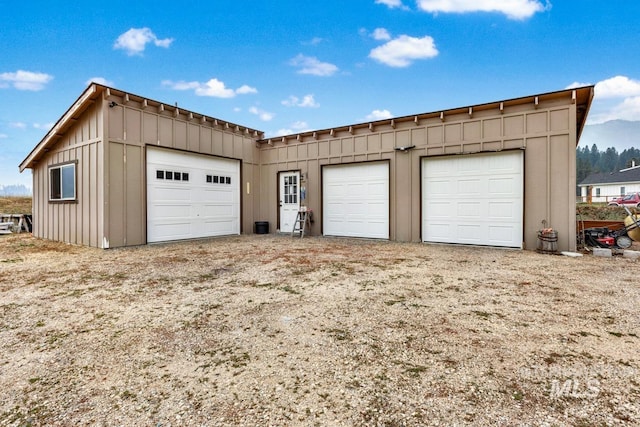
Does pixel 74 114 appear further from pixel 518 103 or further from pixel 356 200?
pixel 518 103

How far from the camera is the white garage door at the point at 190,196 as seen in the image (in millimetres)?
7875

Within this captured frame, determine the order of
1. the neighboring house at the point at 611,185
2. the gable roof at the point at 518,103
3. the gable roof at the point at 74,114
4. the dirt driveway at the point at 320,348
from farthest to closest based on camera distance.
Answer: the neighboring house at the point at 611,185 < the gable roof at the point at 74,114 < the gable roof at the point at 518,103 < the dirt driveway at the point at 320,348

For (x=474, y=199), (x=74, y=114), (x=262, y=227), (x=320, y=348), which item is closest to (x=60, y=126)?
(x=74, y=114)

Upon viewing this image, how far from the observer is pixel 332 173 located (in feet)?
30.7

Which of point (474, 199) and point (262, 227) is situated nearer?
point (474, 199)

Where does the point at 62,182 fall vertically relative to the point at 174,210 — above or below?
above

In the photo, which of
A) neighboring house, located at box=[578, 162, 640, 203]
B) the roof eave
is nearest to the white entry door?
the roof eave

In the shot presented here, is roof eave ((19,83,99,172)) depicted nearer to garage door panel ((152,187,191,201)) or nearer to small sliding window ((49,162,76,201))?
small sliding window ((49,162,76,201))

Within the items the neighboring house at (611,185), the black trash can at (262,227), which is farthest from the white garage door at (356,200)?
the neighboring house at (611,185)

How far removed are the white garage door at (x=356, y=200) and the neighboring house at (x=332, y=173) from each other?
0.03m

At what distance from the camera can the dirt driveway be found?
152 centimetres

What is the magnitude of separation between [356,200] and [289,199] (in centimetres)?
244

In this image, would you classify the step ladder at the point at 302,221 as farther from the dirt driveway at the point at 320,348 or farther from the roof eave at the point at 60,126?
the roof eave at the point at 60,126

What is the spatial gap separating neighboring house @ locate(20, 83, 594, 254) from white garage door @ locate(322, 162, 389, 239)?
1.2 inches
